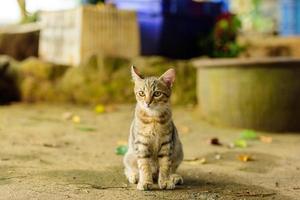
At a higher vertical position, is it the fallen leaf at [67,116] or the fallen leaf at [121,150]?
the fallen leaf at [121,150]

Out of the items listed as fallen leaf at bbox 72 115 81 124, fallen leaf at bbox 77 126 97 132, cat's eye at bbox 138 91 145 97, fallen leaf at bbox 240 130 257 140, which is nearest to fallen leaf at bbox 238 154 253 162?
fallen leaf at bbox 240 130 257 140

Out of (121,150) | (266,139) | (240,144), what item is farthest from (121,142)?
(266,139)

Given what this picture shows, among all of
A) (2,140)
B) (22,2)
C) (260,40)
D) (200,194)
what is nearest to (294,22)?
(260,40)

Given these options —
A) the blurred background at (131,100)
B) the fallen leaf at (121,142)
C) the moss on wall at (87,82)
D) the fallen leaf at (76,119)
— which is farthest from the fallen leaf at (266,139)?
the fallen leaf at (76,119)

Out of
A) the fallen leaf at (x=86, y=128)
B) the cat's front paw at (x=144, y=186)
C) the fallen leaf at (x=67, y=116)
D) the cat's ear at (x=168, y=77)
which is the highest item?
the cat's ear at (x=168, y=77)

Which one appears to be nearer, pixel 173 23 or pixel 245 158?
pixel 245 158

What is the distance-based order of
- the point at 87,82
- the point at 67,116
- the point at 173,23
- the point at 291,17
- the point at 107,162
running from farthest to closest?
the point at 291,17 < the point at 173,23 < the point at 87,82 < the point at 67,116 < the point at 107,162

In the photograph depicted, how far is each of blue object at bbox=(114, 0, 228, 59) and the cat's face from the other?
166 inches

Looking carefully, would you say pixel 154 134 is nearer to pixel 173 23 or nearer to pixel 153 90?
pixel 153 90

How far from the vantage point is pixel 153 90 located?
3010 millimetres

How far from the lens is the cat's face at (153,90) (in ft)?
9.85

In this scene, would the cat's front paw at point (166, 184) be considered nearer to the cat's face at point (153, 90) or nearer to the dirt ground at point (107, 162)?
the dirt ground at point (107, 162)

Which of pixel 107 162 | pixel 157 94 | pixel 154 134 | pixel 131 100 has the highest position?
pixel 157 94

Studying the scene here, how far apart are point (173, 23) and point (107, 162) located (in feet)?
12.9
